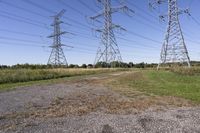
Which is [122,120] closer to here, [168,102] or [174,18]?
[168,102]

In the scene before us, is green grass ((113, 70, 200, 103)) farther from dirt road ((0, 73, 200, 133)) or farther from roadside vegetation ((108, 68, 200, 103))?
dirt road ((0, 73, 200, 133))

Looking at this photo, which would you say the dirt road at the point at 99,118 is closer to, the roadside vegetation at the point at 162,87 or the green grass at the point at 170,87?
the roadside vegetation at the point at 162,87

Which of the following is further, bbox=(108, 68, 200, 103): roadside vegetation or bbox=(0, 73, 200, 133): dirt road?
bbox=(108, 68, 200, 103): roadside vegetation

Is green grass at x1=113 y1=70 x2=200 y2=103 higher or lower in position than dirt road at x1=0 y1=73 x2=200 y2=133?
higher

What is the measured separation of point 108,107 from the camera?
30.7ft

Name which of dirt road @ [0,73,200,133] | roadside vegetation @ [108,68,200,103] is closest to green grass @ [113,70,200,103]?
roadside vegetation @ [108,68,200,103]

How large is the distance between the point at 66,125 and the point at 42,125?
576mm

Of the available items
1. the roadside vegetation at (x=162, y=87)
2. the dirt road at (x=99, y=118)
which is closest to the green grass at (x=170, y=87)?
the roadside vegetation at (x=162, y=87)

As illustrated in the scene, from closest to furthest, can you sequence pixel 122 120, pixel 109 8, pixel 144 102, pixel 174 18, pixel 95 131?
pixel 95 131 → pixel 122 120 → pixel 144 102 → pixel 174 18 → pixel 109 8

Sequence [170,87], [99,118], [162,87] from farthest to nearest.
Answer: [162,87], [170,87], [99,118]

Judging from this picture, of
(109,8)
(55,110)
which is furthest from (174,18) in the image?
(55,110)

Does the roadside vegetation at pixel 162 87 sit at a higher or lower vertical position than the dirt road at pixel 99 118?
higher

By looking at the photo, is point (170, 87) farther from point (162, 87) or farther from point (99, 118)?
point (99, 118)

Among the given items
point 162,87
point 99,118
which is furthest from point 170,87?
point 99,118
